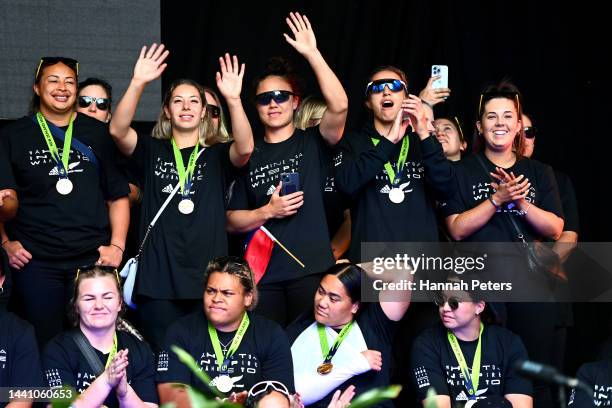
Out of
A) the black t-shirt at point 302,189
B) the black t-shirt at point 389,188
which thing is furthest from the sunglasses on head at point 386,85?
the black t-shirt at point 302,189

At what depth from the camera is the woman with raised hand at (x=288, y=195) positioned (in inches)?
186

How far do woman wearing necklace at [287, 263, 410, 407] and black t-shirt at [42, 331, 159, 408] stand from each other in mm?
655

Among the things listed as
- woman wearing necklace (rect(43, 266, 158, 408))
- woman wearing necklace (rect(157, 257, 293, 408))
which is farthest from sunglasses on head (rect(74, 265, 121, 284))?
woman wearing necklace (rect(157, 257, 293, 408))

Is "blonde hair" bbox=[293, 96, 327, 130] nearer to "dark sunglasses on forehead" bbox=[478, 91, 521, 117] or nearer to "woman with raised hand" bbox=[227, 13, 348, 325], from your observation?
"woman with raised hand" bbox=[227, 13, 348, 325]

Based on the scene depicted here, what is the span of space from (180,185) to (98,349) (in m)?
0.83

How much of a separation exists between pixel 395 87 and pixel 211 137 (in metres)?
0.89

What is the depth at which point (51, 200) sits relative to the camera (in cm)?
470

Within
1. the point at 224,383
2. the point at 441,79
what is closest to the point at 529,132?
the point at 441,79

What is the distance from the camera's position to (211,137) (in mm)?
4945

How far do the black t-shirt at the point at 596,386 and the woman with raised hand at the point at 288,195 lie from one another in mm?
1209

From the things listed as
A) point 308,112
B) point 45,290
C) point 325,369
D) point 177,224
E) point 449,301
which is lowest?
point 325,369

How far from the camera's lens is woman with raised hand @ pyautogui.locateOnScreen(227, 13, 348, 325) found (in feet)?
15.5

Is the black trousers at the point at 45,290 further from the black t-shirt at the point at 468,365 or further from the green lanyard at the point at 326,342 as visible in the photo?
the black t-shirt at the point at 468,365

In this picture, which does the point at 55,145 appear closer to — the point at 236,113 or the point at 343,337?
the point at 236,113
